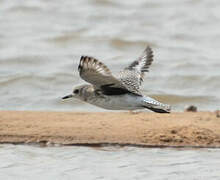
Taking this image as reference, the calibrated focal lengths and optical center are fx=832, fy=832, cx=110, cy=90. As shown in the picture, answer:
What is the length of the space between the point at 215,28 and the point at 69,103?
15.4 ft

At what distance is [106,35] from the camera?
48.1ft

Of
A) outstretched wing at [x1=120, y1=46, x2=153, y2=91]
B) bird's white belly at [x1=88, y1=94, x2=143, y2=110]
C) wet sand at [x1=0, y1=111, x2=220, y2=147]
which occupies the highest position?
outstretched wing at [x1=120, y1=46, x2=153, y2=91]

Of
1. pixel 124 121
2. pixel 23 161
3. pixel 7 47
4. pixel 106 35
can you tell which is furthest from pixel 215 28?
pixel 23 161

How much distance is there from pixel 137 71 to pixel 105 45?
513cm

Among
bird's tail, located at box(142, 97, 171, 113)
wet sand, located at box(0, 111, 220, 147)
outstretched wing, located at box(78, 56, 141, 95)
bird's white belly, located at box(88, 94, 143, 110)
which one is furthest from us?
bird's white belly, located at box(88, 94, 143, 110)

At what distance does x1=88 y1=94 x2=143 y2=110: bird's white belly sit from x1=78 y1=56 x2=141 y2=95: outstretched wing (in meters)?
0.07

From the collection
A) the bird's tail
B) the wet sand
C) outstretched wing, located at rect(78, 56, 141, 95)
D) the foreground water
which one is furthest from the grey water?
outstretched wing, located at rect(78, 56, 141, 95)

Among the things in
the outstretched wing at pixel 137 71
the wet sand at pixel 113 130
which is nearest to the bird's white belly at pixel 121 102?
the wet sand at pixel 113 130

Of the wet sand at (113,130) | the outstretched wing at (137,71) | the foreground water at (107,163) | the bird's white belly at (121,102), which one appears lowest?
the foreground water at (107,163)

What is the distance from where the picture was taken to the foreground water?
7281mm

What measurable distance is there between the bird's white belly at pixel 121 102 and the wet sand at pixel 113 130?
15 cm

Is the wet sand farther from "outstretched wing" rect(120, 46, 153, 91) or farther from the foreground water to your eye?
"outstretched wing" rect(120, 46, 153, 91)

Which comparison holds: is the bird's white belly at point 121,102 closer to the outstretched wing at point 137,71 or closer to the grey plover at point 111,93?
the grey plover at point 111,93

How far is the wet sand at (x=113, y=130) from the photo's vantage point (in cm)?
789
